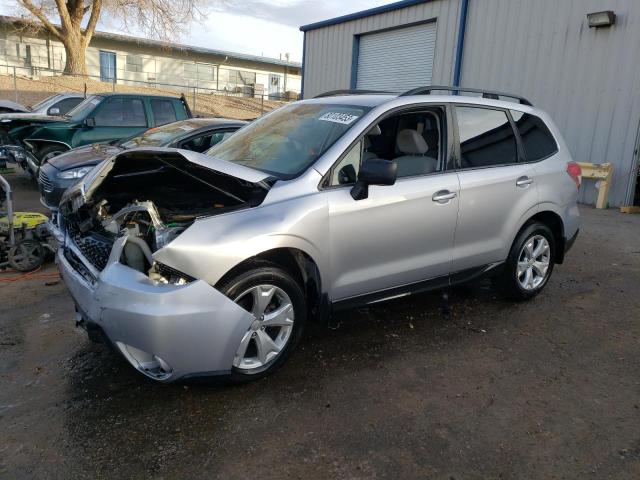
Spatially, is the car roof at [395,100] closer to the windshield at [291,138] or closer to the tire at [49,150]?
the windshield at [291,138]

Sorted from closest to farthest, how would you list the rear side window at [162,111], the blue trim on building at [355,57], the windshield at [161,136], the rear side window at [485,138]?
the rear side window at [485,138], the windshield at [161,136], the rear side window at [162,111], the blue trim on building at [355,57]

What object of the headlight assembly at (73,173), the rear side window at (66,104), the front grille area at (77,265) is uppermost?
the rear side window at (66,104)

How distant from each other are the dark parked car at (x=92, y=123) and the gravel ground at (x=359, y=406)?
19.4 feet

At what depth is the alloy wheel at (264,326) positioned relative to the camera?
303cm

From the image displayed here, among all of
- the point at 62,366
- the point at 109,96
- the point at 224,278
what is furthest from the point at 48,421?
the point at 109,96

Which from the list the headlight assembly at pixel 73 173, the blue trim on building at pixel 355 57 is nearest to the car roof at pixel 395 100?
the headlight assembly at pixel 73 173

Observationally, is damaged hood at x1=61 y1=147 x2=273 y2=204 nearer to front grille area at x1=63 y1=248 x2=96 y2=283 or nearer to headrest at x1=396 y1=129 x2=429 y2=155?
front grille area at x1=63 y1=248 x2=96 y2=283

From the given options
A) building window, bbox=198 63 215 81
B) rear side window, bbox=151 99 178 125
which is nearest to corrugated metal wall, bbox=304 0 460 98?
rear side window, bbox=151 99 178 125

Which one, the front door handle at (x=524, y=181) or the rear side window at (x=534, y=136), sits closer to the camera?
the front door handle at (x=524, y=181)

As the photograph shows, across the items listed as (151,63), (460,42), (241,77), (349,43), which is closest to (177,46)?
(151,63)

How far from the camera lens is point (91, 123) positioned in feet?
31.5

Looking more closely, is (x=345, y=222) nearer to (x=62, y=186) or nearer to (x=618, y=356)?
(x=618, y=356)

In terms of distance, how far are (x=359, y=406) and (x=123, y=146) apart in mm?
5993

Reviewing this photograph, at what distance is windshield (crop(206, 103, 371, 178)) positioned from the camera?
141 inches
